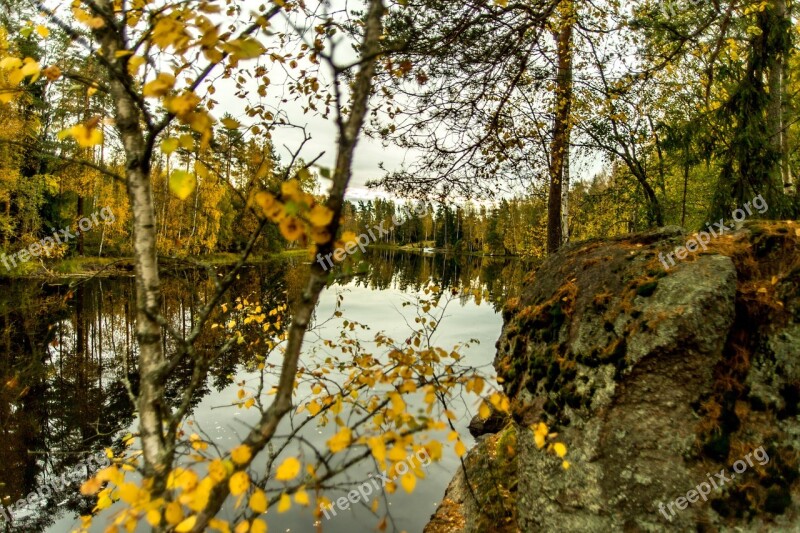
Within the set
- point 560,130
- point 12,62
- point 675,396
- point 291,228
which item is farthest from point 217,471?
point 560,130

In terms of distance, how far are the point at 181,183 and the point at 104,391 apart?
35.6ft

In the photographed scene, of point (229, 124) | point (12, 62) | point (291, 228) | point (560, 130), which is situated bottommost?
point (291, 228)

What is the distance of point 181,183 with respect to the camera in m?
1.29

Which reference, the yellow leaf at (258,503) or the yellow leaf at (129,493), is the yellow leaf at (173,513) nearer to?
the yellow leaf at (129,493)

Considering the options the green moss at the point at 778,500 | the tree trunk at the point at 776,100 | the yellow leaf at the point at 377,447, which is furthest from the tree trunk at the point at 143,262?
the tree trunk at the point at 776,100

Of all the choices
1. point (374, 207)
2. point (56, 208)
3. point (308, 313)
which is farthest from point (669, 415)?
point (374, 207)

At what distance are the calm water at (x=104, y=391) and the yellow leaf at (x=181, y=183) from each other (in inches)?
24.0

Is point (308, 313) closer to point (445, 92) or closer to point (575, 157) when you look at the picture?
point (445, 92)

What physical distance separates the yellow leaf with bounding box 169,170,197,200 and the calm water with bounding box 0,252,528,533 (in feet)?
2.00

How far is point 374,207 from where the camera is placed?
333ft

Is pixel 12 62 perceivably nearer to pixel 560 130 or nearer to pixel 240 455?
pixel 240 455

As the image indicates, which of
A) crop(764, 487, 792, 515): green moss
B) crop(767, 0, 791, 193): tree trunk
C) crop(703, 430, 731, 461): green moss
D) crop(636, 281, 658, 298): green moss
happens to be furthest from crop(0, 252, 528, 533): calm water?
crop(767, 0, 791, 193): tree trunk

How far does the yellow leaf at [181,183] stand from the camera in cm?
125

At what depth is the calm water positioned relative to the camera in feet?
20.5
